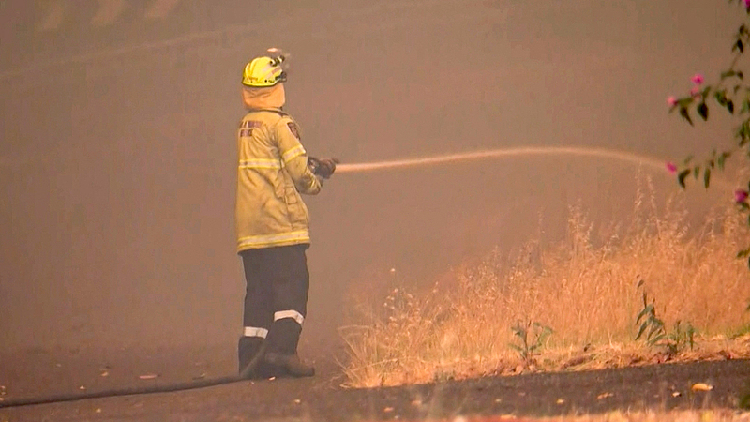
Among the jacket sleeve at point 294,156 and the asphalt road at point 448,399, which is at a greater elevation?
the jacket sleeve at point 294,156

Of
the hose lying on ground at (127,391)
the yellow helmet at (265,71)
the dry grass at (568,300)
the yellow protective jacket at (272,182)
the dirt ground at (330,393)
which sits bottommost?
the hose lying on ground at (127,391)

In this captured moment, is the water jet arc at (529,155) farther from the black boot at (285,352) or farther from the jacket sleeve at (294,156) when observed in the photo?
the black boot at (285,352)

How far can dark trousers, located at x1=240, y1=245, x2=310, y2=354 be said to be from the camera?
895 centimetres

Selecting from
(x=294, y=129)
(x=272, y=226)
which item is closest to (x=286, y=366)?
(x=272, y=226)

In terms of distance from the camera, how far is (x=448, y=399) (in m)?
7.37

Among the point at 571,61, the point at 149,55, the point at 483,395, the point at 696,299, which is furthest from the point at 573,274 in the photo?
the point at 149,55

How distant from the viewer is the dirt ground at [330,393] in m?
6.86

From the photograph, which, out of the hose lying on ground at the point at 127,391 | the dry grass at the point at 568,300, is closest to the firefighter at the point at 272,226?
the hose lying on ground at the point at 127,391

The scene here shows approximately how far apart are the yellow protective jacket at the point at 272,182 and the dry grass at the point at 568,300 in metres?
0.92

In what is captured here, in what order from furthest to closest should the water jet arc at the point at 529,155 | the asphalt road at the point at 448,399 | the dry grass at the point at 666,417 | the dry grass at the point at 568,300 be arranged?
the water jet arc at the point at 529,155 → the dry grass at the point at 568,300 → the asphalt road at the point at 448,399 → the dry grass at the point at 666,417

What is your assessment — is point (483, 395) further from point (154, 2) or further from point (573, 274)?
point (154, 2)

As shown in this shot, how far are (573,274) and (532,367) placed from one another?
49.7 inches

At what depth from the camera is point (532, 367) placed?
8.20 metres

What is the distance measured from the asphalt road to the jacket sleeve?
1234mm
